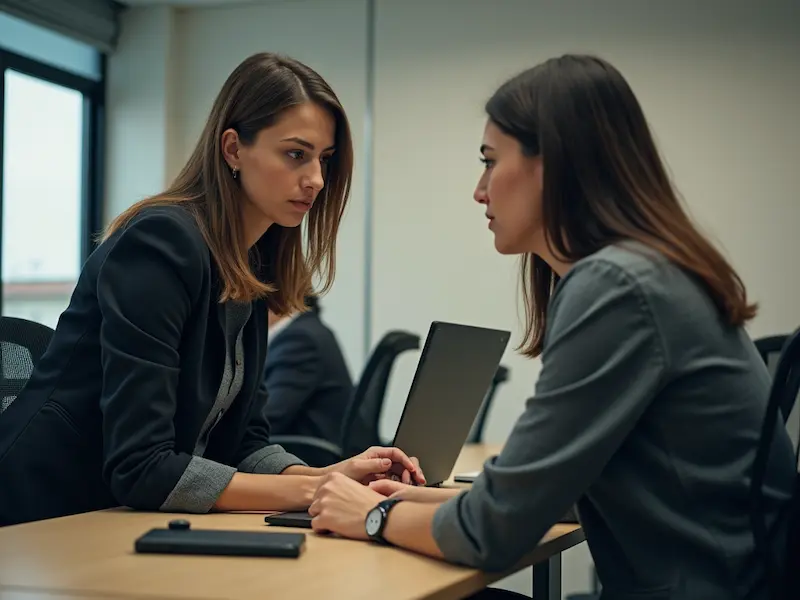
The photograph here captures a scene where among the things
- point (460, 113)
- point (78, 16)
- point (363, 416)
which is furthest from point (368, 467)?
point (78, 16)

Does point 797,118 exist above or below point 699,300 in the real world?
above

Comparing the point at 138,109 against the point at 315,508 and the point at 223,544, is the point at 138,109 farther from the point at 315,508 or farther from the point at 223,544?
the point at 223,544

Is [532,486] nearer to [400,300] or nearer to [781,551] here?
[781,551]

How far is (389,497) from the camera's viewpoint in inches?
63.1

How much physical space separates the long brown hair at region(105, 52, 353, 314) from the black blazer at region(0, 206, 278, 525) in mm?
59

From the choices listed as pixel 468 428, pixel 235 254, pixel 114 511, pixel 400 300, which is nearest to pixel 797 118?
pixel 400 300

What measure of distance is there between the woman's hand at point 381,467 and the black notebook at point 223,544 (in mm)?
383

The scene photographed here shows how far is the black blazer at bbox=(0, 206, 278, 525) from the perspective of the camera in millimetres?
1653

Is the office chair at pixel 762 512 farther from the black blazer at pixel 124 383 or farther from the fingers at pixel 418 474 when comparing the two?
the black blazer at pixel 124 383

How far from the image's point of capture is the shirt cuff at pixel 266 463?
6.56 feet

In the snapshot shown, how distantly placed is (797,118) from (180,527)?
3941 mm

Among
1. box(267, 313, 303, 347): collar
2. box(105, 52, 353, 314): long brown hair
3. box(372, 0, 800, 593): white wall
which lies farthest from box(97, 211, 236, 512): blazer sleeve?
box(372, 0, 800, 593): white wall

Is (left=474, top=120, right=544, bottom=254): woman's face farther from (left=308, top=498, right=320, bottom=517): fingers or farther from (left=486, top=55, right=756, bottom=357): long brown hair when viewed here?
(left=308, top=498, right=320, bottom=517): fingers

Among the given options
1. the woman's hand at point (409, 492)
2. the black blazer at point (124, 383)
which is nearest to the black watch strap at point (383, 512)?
the woman's hand at point (409, 492)
